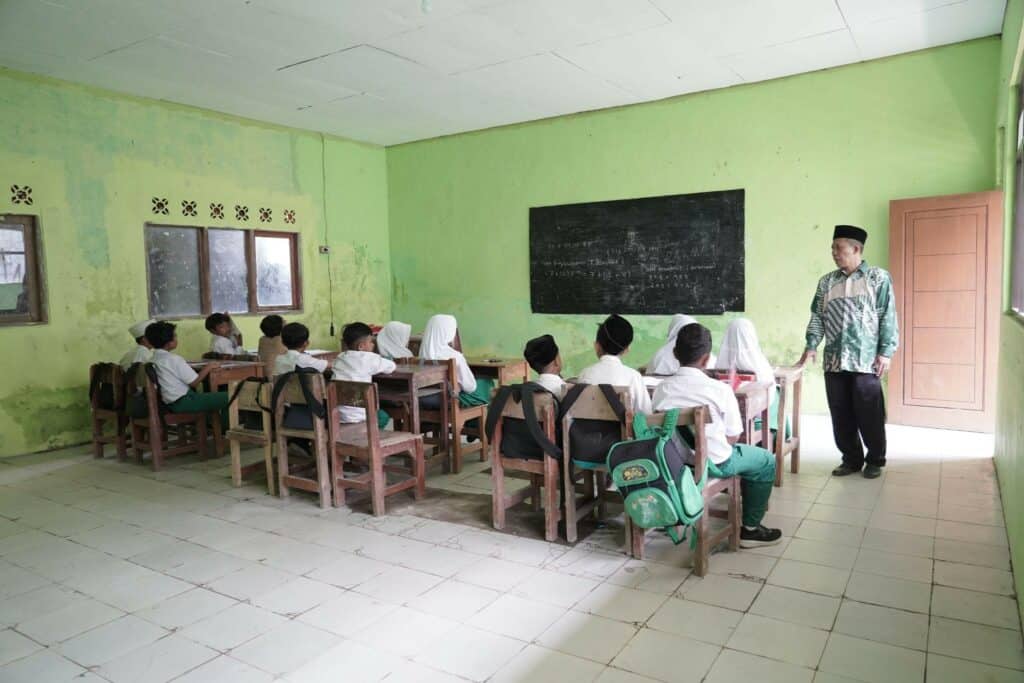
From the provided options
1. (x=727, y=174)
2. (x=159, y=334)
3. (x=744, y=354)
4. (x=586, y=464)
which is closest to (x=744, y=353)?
(x=744, y=354)

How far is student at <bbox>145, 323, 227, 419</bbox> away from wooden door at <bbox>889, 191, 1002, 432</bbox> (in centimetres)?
528

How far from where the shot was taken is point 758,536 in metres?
3.15

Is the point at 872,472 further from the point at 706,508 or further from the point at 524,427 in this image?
the point at 524,427

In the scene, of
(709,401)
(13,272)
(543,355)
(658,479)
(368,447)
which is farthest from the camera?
(13,272)

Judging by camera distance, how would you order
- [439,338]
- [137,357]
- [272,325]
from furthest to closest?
[272,325] < [137,357] < [439,338]

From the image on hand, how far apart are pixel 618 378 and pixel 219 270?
5064 millimetres

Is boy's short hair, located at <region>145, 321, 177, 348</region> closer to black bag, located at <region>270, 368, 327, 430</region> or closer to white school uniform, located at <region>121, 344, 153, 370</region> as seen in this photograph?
white school uniform, located at <region>121, 344, 153, 370</region>

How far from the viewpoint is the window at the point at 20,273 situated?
5.27 m

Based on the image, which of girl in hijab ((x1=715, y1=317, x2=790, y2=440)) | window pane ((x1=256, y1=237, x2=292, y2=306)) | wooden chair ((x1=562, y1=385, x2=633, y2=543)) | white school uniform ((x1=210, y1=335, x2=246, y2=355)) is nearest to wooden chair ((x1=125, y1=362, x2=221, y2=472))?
white school uniform ((x1=210, y1=335, x2=246, y2=355))

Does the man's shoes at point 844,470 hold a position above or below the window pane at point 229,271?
below

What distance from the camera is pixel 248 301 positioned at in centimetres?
704

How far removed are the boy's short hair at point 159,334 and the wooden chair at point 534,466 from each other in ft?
9.54

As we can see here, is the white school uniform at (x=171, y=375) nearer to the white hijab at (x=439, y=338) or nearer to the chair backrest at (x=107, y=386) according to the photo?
the chair backrest at (x=107, y=386)

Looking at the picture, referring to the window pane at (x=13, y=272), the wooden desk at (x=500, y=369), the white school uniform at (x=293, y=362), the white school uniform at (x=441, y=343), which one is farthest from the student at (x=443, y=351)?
the window pane at (x=13, y=272)
